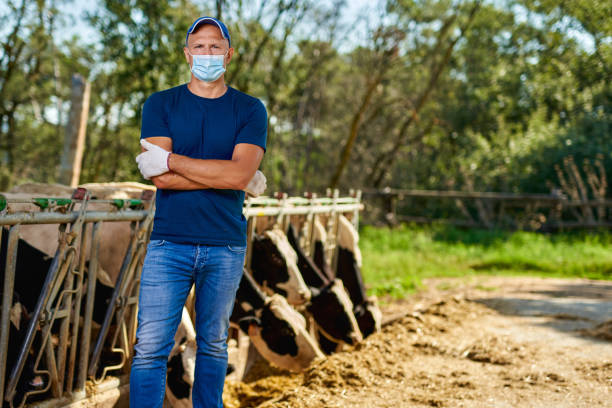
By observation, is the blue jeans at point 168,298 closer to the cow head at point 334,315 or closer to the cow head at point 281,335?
the cow head at point 281,335

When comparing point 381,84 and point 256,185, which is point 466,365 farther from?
point 381,84

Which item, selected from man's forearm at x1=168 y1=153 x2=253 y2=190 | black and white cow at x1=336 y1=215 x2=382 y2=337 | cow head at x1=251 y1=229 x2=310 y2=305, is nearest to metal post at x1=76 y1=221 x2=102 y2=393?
man's forearm at x1=168 y1=153 x2=253 y2=190

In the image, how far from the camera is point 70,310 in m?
3.18

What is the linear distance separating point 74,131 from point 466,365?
20.6ft

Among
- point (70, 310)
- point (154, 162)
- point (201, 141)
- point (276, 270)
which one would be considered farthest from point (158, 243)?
point (276, 270)

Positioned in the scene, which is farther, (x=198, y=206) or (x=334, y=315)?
(x=334, y=315)

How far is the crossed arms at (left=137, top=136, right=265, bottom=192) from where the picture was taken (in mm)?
2570

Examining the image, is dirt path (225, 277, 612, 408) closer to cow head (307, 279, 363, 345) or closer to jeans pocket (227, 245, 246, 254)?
cow head (307, 279, 363, 345)

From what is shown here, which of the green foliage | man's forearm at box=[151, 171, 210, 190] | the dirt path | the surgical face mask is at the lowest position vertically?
the dirt path

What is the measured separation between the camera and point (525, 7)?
21781 mm

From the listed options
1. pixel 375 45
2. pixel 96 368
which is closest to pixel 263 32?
pixel 375 45

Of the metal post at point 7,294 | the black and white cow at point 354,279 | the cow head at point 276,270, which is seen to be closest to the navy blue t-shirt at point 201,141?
the metal post at point 7,294

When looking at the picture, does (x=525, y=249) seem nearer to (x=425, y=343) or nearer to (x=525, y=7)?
(x=425, y=343)

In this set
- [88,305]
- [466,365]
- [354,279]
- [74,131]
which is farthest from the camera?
[74,131]
